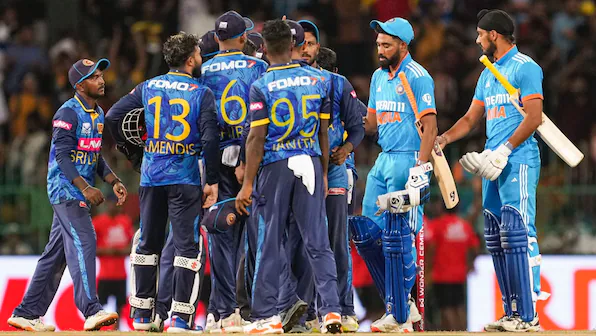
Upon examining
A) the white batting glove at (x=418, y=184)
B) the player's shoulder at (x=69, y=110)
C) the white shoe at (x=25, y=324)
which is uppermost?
the player's shoulder at (x=69, y=110)

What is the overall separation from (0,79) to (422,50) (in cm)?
707

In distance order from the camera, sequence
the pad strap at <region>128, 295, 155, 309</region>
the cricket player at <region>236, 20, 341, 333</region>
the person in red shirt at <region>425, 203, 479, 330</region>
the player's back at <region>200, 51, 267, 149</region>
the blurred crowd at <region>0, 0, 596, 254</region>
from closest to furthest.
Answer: the cricket player at <region>236, 20, 341, 333</region>, the pad strap at <region>128, 295, 155, 309</region>, the player's back at <region>200, 51, 267, 149</region>, the person in red shirt at <region>425, 203, 479, 330</region>, the blurred crowd at <region>0, 0, 596, 254</region>

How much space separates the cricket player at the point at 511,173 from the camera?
9.78 meters

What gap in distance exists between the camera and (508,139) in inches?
390

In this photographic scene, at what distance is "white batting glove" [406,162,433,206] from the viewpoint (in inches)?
386

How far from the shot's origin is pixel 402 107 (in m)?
10.2

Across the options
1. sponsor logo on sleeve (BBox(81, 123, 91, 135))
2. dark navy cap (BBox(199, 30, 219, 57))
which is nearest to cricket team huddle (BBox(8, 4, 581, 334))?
sponsor logo on sleeve (BBox(81, 123, 91, 135))

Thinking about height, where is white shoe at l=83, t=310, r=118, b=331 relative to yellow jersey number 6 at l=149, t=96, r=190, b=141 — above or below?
below

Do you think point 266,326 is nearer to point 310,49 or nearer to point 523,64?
point 310,49

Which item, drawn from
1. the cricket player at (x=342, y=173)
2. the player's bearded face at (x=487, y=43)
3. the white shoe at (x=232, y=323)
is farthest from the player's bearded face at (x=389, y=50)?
the white shoe at (x=232, y=323)

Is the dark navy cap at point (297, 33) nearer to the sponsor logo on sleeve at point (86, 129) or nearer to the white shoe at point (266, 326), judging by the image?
the sponsor logo on sleeve at point (86, 129)

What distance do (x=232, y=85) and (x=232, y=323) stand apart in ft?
7.12

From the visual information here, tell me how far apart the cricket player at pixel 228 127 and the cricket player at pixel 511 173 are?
209 centimetres

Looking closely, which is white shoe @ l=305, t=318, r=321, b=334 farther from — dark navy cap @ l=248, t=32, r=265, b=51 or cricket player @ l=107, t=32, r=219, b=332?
dark navy cap @ l=248, t=32, r=265, b=51
